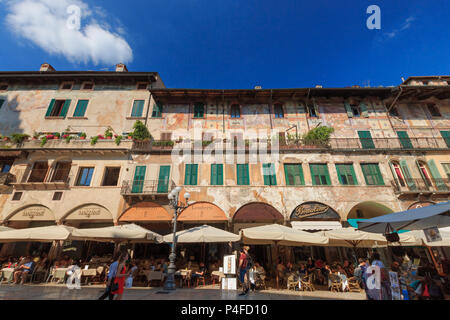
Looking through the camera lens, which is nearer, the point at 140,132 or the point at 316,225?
the point at 316,225

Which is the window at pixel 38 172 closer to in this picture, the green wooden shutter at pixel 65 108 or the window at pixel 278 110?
the green wooden shutter at pixel 65 108

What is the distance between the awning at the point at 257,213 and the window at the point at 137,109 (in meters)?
12.1

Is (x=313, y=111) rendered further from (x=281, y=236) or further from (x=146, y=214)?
(x=146, y=214)

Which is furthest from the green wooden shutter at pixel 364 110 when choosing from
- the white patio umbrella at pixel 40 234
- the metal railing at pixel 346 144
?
the white patio umbrella at pixel 40 234

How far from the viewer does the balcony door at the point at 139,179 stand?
47.5 ft

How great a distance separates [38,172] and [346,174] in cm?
2260

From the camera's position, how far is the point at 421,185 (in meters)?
14.7

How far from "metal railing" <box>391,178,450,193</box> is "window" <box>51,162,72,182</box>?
23.3 metres

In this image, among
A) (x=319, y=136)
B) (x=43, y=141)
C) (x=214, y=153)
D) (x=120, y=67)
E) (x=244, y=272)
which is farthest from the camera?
(x=120, y=67)

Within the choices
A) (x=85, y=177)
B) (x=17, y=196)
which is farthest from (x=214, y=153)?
(x=17, y=196)
